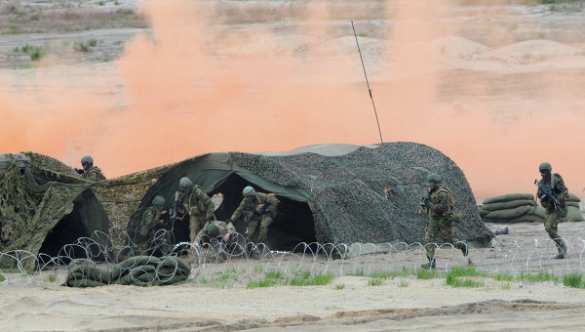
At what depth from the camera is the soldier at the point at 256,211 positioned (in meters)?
21.9

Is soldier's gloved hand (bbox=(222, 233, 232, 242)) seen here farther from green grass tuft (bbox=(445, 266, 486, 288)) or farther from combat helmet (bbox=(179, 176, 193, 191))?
green grass tuft (bbox=(445, 266, 486, 288))

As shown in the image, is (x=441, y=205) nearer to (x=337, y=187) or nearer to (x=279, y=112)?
(x=337, y=187)

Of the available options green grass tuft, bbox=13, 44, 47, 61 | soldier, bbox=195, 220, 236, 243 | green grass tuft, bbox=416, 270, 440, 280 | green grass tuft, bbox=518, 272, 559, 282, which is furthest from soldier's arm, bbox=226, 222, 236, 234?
green grass tuft, bbox=13, 44, 47, 61

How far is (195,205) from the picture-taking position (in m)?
21.5

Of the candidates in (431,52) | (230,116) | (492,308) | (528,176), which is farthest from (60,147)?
(492,308)

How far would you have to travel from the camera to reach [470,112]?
41.7 m

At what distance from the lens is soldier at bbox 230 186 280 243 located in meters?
21.9

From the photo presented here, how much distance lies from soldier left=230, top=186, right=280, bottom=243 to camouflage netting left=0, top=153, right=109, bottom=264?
6.33 feet

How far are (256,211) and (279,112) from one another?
627 inches

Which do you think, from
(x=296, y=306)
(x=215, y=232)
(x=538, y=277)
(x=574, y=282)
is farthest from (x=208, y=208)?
(x=574, y=282)

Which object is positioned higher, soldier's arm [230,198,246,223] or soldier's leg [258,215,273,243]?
soldier's arm [230,198,246,223]

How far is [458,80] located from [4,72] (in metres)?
14.5

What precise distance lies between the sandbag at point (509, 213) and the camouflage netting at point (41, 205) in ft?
25.8

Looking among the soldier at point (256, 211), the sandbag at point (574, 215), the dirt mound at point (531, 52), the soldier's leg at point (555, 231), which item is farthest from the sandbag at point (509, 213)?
the dirt mound at point (531, 52)
